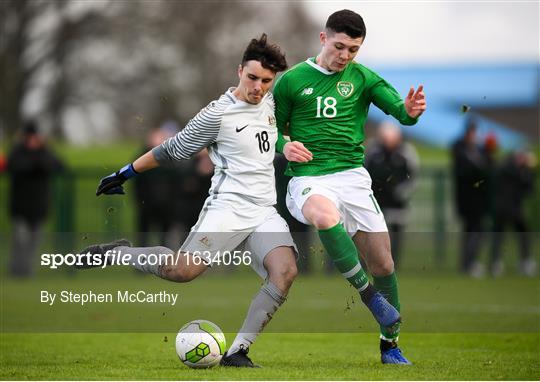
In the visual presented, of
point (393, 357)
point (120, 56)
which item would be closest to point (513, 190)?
point (393, 357)

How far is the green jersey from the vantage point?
7.97 metres

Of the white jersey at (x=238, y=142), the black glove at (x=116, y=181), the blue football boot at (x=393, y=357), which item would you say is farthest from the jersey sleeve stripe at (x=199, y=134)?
the blue football boot at (x=393, y=357)

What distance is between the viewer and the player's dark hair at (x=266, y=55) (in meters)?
7.59

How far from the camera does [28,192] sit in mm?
17844

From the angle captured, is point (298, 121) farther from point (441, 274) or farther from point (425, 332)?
point (441, 274)

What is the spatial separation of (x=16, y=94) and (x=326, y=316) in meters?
23.6

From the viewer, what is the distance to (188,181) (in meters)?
18.3

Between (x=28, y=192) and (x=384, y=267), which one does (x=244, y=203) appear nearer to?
(x=384, y=267)

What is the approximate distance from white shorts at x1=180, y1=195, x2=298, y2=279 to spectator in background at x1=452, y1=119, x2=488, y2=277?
10.8 metres

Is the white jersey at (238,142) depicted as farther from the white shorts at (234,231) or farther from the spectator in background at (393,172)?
the spectator in background at (393,172)

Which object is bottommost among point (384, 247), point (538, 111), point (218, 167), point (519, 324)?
point (538, 111)

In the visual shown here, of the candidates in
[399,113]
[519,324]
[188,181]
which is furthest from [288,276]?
[188,181]

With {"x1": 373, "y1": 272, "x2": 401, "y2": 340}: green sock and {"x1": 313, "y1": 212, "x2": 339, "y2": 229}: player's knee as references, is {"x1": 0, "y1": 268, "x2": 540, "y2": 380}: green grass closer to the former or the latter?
{"x1": 373, "y1": 272, "x2": 401, "y2": 340}: green sock

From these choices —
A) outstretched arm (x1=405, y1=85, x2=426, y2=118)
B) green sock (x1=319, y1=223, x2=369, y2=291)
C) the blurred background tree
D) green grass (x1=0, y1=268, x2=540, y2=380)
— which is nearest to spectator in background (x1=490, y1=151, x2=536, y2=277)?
green grass (x1=0, y1=268, x2=540, y2=380)
